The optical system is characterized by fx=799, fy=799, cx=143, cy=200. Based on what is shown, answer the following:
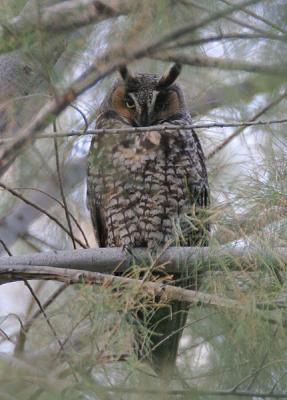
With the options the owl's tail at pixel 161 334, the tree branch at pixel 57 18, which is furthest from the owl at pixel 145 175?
the tree branch at pixel 57 18

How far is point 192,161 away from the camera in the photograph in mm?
3611

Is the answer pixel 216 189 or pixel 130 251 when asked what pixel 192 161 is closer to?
pixel 216 189

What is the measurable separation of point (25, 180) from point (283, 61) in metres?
1.23

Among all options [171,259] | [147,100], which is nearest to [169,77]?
[147,100]

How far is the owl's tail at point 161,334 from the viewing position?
2.57 metres

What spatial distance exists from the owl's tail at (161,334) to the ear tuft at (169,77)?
98cm

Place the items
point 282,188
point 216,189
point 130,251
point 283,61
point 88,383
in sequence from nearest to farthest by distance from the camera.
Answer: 1. point 88,383
2. point 283,61
3. point 282,188
4. point 130,251
5. point 216,189

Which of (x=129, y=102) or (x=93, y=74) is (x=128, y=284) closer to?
(x=93, y=74)

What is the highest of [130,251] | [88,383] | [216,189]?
[216,189]

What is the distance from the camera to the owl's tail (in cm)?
257

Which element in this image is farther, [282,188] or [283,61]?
[282,188]

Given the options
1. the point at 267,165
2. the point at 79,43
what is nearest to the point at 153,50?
the point at 79,43

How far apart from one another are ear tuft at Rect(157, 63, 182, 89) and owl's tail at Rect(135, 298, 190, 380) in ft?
3.21

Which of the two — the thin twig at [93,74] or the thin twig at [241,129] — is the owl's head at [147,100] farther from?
the thin twig at [93,74]
